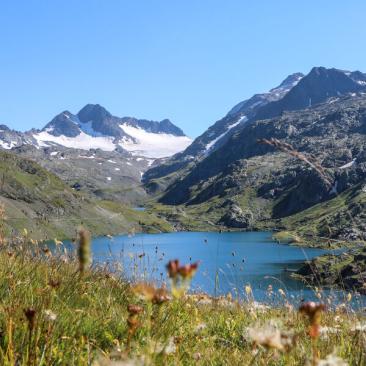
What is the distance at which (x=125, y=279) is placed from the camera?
323 inches

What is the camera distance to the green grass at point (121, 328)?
10.4 ft

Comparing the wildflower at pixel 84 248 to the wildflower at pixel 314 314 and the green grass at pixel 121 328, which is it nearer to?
the green grass at pixel 121 328

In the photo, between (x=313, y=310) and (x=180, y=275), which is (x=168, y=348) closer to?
(x=313, y=310)

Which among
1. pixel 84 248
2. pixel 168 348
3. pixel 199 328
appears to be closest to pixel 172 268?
pixel 84 248

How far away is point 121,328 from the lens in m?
4.91

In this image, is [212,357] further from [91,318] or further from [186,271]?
[186,271]

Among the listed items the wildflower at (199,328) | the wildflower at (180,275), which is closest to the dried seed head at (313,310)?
the wildflower at (180,275)

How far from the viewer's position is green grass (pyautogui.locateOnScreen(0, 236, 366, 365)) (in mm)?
3160

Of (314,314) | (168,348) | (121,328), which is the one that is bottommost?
(121,328)

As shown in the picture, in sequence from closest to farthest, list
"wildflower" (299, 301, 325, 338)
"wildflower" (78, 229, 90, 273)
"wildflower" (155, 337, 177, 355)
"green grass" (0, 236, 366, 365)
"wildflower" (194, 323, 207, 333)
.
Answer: "wildflower" (299, 301, 325, 338) → "wildflower" (78, 229, 90, 273) → "wildflower" (155, 337, 177, 355) → "green grass" (0, 236, 366, 365) → "wildflower" (194, 323, 207, 333)

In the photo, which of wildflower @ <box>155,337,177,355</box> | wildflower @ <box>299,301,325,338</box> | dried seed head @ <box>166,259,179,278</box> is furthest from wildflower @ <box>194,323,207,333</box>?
dried seed head @ <box>166,259,179,278</box>

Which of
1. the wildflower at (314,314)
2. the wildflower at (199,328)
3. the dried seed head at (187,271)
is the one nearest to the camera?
the dried seed head at (187,271)

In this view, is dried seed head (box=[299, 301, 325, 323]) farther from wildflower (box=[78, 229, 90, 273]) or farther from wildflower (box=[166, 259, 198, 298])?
wildflower (box=[78, 229, 90, 273])

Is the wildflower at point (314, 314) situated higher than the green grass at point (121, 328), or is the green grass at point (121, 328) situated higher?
the wildflower at point (314, 314)
